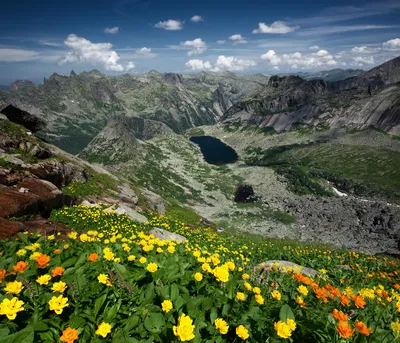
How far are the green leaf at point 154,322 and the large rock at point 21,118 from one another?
48.3m

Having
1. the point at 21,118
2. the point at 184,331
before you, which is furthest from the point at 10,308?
the point at 21,118

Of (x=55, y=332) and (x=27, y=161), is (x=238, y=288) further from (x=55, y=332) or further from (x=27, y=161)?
(x=27, y=161)

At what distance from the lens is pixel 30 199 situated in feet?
49.8

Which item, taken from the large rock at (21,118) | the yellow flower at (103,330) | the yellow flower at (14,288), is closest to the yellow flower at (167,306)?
the yellow flower at (103,330)

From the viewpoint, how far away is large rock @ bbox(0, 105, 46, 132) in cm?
4120

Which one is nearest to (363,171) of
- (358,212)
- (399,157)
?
(399,157)

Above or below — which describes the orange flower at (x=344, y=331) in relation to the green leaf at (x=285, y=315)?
above

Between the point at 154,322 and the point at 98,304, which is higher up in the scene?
the point at 98,304

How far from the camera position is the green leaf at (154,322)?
364cm

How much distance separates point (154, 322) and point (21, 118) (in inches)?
1964

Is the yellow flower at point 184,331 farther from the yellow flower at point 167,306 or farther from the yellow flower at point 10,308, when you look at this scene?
the yellow flower at point 10,308

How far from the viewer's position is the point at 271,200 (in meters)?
134

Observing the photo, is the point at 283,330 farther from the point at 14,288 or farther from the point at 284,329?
the point at 14,288

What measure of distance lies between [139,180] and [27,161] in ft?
371
